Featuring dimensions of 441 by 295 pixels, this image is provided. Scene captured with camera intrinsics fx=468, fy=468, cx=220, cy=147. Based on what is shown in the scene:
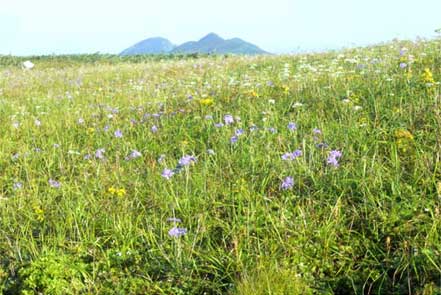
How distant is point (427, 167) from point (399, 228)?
555 mm

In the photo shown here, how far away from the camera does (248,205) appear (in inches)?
109

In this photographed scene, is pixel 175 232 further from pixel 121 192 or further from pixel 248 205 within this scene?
pixel 121 192

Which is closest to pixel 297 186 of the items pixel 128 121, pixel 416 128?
pixel 416 128

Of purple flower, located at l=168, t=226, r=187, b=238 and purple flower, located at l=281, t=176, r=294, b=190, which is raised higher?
purple flower, located at l=281, t=176, r=294, b=190

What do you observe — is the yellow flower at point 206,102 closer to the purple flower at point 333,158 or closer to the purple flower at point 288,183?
the purple flower at point 333,158

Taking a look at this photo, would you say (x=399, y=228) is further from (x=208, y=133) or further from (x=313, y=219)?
(x=208, y=133)


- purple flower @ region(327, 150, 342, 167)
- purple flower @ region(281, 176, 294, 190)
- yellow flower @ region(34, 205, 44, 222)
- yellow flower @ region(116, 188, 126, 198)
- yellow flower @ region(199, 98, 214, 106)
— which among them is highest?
yellow flower @ region(199, 98, 214, 106)

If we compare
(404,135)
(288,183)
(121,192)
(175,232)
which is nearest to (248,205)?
(288,183)

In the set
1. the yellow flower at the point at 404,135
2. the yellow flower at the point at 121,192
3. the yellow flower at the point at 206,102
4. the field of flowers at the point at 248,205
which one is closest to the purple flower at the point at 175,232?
the field of flowers at the point at 248,205

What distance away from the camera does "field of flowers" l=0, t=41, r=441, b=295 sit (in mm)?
2412

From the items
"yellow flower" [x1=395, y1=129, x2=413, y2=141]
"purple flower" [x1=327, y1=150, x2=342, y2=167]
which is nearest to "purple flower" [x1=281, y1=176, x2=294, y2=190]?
"purple flower" [x1=327, y1=150, x2=342, y2=167]

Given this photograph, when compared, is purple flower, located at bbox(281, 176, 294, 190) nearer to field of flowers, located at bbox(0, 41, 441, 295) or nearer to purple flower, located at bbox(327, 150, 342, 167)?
field of flowers, located at bbox(0, 41, 441, 295)

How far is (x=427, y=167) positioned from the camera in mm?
2850

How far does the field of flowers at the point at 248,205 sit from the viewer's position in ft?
7.91
